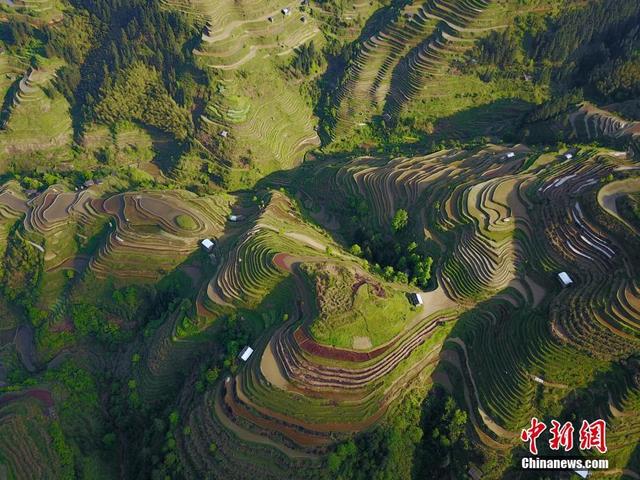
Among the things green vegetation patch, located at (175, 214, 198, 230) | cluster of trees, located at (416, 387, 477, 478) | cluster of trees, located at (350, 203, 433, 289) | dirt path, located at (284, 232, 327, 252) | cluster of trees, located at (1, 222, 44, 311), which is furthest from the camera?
cluster of trees, located at (1, 222, 44, 311)

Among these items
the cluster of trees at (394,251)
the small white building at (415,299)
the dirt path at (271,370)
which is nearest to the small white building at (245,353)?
the dirt path at (271,370)

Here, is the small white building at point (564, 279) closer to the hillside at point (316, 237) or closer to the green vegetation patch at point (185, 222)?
the hillside at point (316, 237)

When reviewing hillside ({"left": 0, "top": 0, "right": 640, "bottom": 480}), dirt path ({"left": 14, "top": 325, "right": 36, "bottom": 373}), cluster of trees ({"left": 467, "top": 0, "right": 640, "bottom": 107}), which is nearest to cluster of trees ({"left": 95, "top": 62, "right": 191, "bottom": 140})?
hillside ({"left": 0, "top": 0, "right": 640, "bottom": 480})

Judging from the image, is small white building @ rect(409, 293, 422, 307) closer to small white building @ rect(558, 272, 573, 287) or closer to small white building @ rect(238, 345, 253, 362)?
small white building @ rect(558, 272, 573, 287)

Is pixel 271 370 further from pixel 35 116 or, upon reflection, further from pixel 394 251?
pixel 35 116

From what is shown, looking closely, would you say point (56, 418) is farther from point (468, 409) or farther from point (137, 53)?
point (137, 53)

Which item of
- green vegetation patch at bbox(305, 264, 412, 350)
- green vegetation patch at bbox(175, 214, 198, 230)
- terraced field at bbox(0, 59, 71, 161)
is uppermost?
green vegetation patch at bbox(305, 264, 412, 350)
